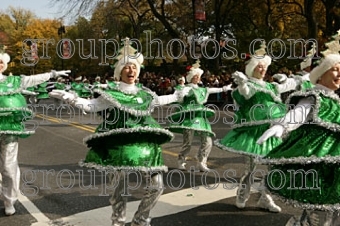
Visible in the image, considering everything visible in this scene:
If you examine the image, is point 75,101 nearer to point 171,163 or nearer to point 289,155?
point 289,155

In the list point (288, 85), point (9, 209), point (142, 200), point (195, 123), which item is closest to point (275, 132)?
point (142, 200)

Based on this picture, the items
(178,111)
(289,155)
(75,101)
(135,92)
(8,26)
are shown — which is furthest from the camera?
(8,26)

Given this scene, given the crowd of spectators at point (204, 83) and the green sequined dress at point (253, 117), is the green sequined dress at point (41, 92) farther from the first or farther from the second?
the crowd of spectators at point (204, 83)

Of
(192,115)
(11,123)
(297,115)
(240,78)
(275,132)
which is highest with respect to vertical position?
(240,78)

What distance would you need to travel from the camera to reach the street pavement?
529 centimetres

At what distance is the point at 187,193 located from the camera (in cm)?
638

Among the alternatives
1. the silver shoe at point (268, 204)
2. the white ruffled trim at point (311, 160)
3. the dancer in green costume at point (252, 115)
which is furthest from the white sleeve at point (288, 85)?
the white ruffled trim at point (311, 160)

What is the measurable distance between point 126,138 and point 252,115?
194 centimetres

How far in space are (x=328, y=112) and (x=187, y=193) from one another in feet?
10.4

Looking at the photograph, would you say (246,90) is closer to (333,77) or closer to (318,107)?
(333,77)

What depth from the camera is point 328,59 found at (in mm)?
3775

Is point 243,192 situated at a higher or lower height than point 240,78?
lower

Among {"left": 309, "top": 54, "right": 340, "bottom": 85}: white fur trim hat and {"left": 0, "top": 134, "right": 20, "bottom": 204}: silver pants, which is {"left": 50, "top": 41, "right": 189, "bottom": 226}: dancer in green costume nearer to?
{"left": 309, "top": 54, "right": 340, "bottom": 85}: white fur trim hat

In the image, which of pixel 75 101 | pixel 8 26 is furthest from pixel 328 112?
pixel 8 26
